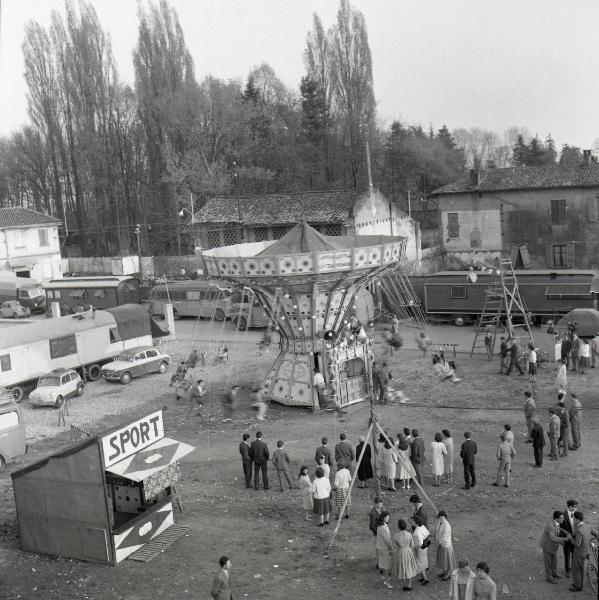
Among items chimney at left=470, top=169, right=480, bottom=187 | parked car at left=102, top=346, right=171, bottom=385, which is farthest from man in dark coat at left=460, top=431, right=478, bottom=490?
chimney at left=470, top=169, right=480, bottom=187

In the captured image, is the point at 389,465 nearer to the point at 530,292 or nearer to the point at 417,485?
the point at 417,485

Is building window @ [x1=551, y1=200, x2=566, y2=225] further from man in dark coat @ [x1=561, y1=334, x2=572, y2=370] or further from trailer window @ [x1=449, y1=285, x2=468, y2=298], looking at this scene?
man in dark coat @ [x1=561, y1=334, x2=572, y2=370]

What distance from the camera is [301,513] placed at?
16.8 m

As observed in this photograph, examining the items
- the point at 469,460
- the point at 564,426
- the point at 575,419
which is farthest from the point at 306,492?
the point at 575,419

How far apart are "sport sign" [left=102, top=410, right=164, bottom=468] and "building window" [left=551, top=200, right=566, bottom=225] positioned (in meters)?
37.4

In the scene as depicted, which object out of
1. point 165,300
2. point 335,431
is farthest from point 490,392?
point 165,300

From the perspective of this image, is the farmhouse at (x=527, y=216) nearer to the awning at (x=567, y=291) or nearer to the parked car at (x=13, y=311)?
the awning at (x=567, y=291)

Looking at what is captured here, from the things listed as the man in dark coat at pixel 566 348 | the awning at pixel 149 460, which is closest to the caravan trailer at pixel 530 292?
the man in dark coat at pixel 566 348

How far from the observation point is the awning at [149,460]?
14.7m

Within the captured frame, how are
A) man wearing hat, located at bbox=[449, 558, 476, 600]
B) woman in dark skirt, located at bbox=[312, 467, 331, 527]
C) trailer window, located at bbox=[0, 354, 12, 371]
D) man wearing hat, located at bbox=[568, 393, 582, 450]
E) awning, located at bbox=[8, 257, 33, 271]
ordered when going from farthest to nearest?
awning, located at bbox=[8, 257, 33, 271] < trailer window, located at bbox=[0, 354, 12, 371] < man wearing hat, located at bbox=[568, 393, 582, 450] < woman in dark skirt, located at bbox=[312, 467, 331, 527] < man wearing hat, located at bbox=[449, 558, 476, 600]

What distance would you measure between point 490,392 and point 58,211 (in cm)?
6001

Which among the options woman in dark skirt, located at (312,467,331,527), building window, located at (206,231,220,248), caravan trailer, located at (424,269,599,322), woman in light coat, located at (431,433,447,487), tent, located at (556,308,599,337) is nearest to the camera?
woman in dark skirt, located at (312,467,331,527)

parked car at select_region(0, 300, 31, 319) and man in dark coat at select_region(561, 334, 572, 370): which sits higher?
parked car at select_region(0, 300, 31, 319)

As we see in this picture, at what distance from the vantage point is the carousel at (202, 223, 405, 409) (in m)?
22.6
